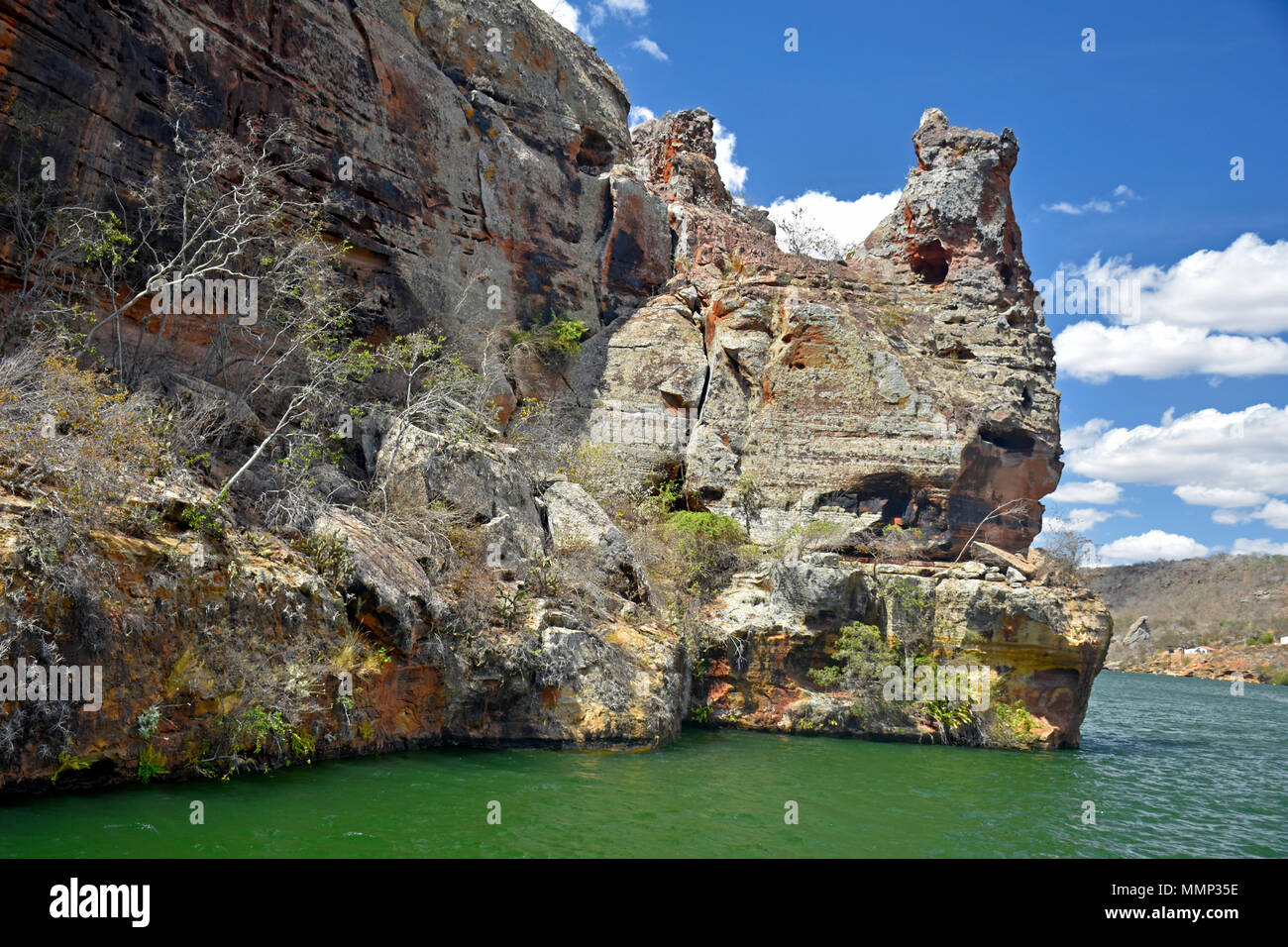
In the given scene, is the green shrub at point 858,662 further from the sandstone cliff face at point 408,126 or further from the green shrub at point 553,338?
the sandstone cliff face at point 408,126

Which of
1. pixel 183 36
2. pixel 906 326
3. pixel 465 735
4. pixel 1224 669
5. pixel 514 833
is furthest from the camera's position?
pixel 1224 669

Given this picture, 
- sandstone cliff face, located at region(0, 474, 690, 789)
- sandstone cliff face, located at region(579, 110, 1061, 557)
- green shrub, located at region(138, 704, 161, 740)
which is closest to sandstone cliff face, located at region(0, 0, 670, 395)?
sandstone cliff face, located at region(579, 110, 1061, 557)

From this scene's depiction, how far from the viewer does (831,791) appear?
1234cm

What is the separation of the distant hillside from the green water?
62.4m

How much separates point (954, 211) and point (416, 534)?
19130 mm

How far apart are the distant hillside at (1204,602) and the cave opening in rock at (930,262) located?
2150 inches

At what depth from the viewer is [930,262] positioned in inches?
1010

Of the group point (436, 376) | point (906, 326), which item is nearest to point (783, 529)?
point (906, 326)

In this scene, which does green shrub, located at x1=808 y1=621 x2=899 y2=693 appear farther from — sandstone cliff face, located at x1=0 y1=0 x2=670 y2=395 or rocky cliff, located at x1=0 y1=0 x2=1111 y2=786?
sandstone cliff face, located at x1=0 y1=0 x2=670 y2=395

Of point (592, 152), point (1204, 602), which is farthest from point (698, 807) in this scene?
point (1204, 602)

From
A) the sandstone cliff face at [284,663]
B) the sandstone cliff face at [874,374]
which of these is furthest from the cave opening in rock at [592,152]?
the sandstone cliff face at [284,663]

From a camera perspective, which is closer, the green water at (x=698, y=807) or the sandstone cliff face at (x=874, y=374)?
the green water at (x=698, y=807)

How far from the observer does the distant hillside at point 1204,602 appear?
237ft
